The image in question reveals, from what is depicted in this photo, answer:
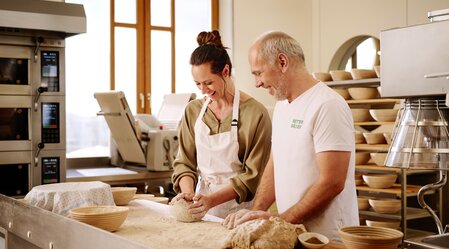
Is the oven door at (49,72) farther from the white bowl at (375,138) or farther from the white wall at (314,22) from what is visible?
the white wall at (314,22)

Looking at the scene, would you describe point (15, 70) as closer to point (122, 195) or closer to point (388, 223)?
point (122, 195)

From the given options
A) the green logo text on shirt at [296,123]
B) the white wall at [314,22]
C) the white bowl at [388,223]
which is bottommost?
the white bowl at [388,223]

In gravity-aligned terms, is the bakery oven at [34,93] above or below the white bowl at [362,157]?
above

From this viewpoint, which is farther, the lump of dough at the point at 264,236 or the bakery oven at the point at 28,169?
the bakery oven at the point at 28,169

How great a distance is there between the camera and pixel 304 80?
230 centimetres

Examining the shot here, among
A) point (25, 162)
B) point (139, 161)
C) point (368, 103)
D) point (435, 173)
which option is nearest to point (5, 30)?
point (25, 162)

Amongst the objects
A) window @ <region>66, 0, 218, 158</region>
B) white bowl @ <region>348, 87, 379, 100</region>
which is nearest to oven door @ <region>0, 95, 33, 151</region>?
window @ <region>66, 0, 218, 158</region>

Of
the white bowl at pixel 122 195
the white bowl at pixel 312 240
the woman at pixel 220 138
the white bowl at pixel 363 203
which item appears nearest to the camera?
the white bowl at pixel 312 240

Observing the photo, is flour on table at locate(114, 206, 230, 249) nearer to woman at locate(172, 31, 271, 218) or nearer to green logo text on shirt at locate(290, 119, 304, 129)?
woman at locate(172, 31, 271, 218)

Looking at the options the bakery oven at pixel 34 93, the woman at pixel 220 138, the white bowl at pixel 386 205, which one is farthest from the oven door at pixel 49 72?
the white bowl at pixel 386 205

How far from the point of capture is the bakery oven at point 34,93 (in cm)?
412

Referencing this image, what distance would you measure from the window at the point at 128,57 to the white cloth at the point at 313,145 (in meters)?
3.77

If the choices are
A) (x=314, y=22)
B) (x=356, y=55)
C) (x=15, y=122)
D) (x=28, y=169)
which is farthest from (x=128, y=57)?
(x=356, y=55)

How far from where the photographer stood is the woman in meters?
2.61
